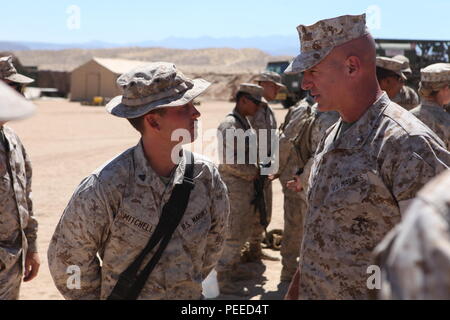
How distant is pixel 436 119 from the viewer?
474 centimetres

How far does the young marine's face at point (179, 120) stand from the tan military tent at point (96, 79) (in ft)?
113

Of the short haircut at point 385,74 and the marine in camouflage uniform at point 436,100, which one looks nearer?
the marine in camouflage uniform at point 436,100

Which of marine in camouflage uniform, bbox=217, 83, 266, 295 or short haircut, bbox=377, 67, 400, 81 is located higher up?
short haircut, bbox=377, 67, 400, 81

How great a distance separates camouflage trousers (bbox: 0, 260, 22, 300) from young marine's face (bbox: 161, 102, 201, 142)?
1.53m

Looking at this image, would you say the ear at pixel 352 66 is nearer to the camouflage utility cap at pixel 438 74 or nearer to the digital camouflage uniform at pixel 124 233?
the digital camouflage uniform at pixel 124 233

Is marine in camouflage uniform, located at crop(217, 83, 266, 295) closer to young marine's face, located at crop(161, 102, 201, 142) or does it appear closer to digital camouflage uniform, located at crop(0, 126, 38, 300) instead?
digital camouflage uniform, located at crop(0, 126, 38, 300)

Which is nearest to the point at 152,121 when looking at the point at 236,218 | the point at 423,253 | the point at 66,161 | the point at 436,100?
the point at 423,253

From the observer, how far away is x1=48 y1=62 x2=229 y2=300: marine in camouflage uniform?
8.09 feet

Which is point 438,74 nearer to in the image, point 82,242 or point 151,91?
point 151,91

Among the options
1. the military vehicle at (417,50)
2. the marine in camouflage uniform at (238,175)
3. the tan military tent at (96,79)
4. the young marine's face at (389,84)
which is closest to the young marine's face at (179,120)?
the young marine's face at (389,84)

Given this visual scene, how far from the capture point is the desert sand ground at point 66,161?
236 inches

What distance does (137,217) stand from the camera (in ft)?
8.11

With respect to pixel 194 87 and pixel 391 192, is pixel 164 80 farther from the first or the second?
pixel 391 192

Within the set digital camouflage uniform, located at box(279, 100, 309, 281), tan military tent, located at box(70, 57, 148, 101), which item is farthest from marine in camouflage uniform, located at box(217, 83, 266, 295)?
tan military tent, located at box(70, 57, 148, 101)
